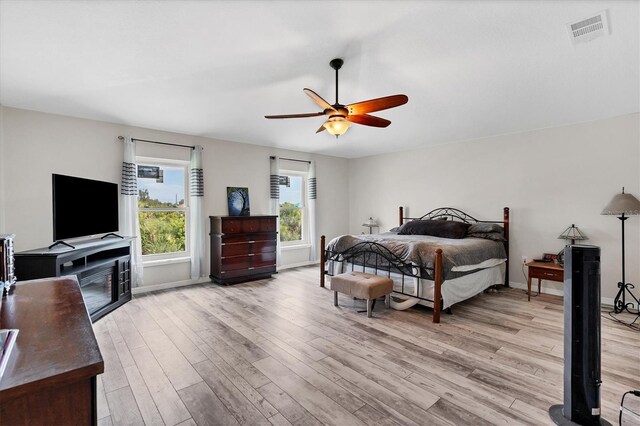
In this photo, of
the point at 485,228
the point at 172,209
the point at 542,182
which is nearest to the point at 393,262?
the point at 485,228

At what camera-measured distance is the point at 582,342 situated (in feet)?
6.04

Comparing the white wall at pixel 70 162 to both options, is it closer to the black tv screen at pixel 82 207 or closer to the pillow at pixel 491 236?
the black tv screen at pixel 82 207

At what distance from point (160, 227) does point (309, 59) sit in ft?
12.4

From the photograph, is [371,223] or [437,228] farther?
[371,223]

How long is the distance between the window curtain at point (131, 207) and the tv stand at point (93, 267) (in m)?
0.26

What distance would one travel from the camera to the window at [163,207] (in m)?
4.83

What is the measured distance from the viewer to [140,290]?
15.4ft

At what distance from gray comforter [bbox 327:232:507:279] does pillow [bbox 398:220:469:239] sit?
166 mm

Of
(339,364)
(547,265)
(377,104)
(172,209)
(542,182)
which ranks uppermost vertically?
(377,104)

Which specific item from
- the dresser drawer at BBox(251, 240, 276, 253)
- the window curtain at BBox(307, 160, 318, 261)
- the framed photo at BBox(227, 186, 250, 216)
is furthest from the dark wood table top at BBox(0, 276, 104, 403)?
the window curtain at BBox(307, 160, 318, 261)

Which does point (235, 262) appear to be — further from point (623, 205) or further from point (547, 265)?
point (623, 205)

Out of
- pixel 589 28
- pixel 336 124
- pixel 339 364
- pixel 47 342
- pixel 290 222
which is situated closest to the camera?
pixel 47 342

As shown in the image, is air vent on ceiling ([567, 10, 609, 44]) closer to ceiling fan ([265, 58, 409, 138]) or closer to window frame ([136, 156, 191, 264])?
ceiling fan ([265, 58, 409, 138])

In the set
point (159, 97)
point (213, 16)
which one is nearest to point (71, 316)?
point (213, 16)
